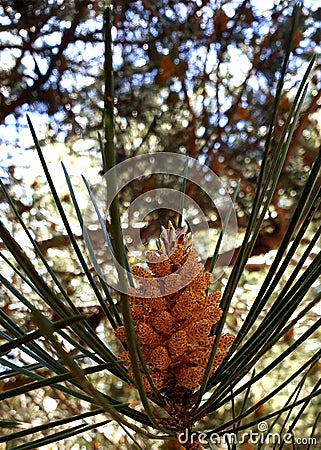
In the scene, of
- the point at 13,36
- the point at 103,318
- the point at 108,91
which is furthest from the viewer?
the point at 13,36

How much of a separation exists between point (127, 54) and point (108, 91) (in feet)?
2.32

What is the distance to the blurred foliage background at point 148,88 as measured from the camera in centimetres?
76

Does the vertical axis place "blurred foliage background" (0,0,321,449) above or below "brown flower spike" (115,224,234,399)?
above

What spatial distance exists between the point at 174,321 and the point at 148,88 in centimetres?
62

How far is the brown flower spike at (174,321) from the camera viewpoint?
A: 196mm

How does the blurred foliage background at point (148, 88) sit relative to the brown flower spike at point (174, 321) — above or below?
above

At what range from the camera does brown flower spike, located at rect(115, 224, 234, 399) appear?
196 millimetres

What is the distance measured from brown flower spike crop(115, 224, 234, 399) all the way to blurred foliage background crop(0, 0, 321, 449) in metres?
0.54

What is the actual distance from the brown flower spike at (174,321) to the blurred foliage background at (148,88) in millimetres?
540

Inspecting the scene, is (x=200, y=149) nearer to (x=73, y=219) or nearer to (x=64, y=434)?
(x=73, y=219)

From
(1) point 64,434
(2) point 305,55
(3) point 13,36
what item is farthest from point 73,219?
(1) point 64,434

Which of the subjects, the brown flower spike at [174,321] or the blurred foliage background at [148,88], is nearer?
the brown flower spike at [174,321]

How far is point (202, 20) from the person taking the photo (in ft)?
2.64

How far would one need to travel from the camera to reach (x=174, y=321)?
0.20 metres
